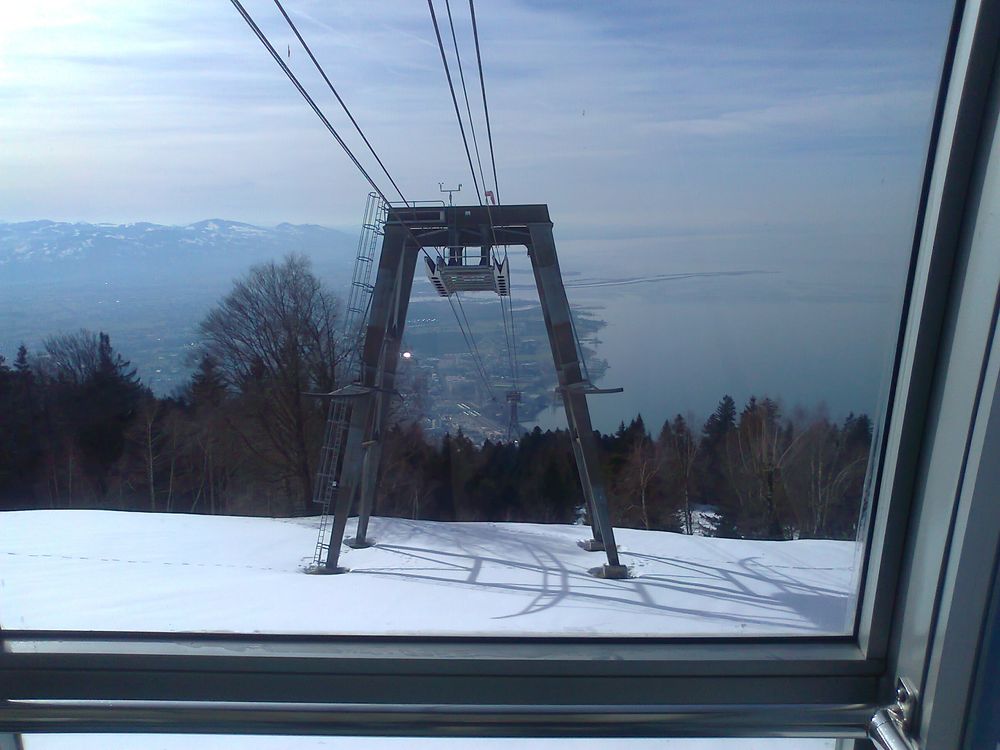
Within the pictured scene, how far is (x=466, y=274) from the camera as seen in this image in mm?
2889

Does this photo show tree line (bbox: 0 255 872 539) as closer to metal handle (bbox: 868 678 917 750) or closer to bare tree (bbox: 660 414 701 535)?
bare tree (bbox: 660 414 701 535)

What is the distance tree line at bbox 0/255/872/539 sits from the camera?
6.56 feet

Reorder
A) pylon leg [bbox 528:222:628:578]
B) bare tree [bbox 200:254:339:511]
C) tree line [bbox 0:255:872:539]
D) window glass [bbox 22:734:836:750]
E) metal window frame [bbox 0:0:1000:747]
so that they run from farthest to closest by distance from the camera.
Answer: pylon leg [bbox 528:222:628:578]
bare tree [bbox 200:254:339:511]
tree line [bbox 0:255:872:539]
window glass [bbox 22:734:836:750]
metal window frame [bbox 0:0:1000:747]

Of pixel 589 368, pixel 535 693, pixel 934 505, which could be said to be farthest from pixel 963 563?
pixel 589 368

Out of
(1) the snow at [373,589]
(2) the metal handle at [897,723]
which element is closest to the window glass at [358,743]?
(1) the snow at [373,589]

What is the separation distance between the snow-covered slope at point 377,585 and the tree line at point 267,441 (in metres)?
0.08

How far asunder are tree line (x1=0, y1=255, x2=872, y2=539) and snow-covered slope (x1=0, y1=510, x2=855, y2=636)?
0.08 metres

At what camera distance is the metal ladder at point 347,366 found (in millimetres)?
2463

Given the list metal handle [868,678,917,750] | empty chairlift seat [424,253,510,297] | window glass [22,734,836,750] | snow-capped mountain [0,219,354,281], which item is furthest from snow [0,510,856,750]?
empty chairlift seat [424,253,510,297]

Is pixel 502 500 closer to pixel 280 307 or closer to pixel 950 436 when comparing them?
pixel 280 307

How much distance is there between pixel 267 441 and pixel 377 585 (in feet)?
2.02

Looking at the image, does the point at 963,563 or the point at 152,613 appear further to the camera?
the point at 152,613

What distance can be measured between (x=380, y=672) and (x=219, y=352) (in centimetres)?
113

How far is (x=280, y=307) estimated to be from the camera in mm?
2314
